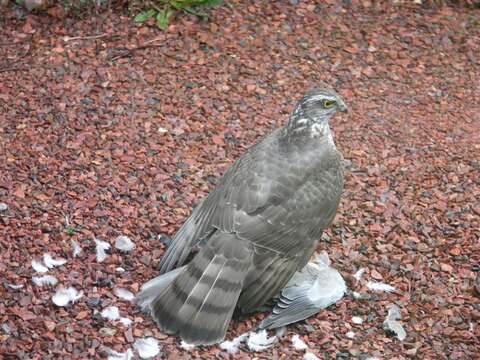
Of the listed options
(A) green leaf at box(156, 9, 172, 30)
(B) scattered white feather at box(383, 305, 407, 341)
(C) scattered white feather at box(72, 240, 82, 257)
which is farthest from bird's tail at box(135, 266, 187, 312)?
(A) green leaf at box(156, 9, 172, 30)

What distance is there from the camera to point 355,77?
7.27m

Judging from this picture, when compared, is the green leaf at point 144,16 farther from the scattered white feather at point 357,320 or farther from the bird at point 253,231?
the scattered white feather at point 357,320

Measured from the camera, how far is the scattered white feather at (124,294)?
16.5 ft

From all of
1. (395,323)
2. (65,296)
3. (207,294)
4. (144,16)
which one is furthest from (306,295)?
(144,16)

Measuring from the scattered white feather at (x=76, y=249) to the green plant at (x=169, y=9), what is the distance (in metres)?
2.51

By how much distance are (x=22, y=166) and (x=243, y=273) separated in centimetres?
190

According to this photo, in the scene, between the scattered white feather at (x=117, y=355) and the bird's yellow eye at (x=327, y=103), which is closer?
the scattered white feather at (x=117, y=355)

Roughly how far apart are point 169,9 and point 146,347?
3473mm

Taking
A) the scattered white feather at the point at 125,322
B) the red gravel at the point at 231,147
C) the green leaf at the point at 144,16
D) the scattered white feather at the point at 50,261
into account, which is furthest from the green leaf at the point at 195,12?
the scattered white feather at the point at 125,322

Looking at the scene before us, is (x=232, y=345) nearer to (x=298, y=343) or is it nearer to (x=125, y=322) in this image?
(x=298, y=343)

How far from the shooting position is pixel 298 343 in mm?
4969

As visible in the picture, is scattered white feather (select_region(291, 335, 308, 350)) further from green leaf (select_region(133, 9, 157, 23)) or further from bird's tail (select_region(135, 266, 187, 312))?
green leaf (select_region(133, 9, 157, 23))

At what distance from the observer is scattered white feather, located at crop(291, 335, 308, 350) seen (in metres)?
4.95

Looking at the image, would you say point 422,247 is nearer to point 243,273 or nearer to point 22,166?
point 243,273
